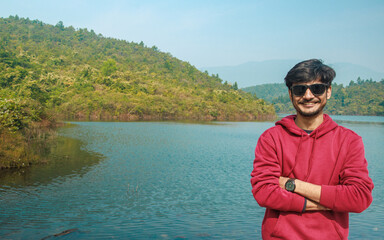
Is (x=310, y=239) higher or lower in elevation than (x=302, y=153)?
lower

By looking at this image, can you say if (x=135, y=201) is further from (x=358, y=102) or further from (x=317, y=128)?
(x=358, y=102)

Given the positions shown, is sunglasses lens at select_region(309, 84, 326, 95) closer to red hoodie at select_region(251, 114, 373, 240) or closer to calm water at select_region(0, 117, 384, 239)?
red hoodie at select_region(251, 114, 373, 240)

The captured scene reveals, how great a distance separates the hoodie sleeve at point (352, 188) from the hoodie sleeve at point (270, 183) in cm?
17

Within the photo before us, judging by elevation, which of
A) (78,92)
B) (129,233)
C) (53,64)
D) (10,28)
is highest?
(10,28)

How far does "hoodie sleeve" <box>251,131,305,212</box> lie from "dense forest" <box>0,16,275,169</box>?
12.8m

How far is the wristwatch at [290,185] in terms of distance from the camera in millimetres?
2052

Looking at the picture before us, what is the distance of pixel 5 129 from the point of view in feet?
43.9

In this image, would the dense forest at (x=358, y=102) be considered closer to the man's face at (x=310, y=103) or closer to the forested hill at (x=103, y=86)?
the forested hill at (x=103, y=86)

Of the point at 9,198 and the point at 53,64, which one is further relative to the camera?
the point at 53,64

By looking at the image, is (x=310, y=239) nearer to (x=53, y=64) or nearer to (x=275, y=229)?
(x=275, y=229)

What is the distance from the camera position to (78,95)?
186 feet

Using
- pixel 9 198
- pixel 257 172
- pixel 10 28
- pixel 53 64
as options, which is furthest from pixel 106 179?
pixel 10 28

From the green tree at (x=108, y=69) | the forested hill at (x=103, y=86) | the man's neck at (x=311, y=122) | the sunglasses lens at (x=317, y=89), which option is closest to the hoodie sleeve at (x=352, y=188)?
the man's neck at (x=311, y=122)

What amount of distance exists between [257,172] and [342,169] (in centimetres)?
53
